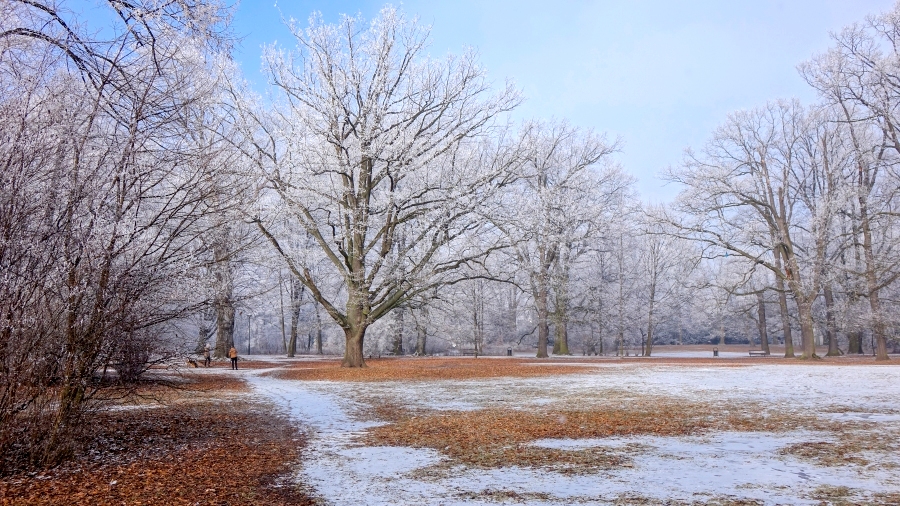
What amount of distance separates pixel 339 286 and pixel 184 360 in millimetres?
28275

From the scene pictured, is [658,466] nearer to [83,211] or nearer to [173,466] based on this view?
[173,466]

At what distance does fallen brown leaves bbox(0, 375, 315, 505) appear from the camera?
4973 mm

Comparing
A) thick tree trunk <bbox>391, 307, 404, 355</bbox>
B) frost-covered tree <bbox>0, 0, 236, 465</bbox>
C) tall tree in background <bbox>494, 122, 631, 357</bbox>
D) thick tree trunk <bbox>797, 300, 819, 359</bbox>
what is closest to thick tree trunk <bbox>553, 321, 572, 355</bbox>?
tall tree in background <bbox>494, 122, 631, 357</bbox>

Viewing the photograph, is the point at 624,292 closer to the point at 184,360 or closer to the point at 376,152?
the point at 376,152

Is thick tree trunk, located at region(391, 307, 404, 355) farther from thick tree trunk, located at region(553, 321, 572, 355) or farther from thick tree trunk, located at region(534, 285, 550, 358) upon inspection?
thick tree trunk, located at region(553, 321, 572, 355)

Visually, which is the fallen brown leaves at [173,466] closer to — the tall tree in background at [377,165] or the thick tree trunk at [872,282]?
the tall tree in background at [377,165]

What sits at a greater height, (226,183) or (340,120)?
(340,120)

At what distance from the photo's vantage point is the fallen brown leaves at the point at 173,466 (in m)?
4.97

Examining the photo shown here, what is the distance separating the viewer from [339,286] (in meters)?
35.0

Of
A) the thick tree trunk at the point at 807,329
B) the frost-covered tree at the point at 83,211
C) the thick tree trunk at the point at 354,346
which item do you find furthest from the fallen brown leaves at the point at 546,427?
the thick tree trunk at the point at 807,329

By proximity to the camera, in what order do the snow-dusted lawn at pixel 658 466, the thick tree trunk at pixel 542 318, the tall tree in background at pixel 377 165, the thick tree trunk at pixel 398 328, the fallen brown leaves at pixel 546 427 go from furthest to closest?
1. the thick tree trunk at pixel 398 328
2. the thick tree trunk at pixel 542 318
3. the tall tree in background at pixel 377 165
4. the fallen brown leaves at pixel 546 427
5. the snow-dusted lawn at pixel 658 466

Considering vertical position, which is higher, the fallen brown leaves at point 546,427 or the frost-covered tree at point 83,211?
the frost-covered tree at point 83,211

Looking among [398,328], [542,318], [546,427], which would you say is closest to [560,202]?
[542,318]

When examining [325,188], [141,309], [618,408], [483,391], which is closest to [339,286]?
[325,188]
